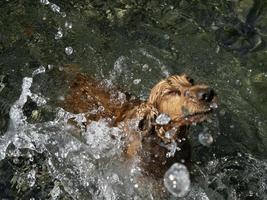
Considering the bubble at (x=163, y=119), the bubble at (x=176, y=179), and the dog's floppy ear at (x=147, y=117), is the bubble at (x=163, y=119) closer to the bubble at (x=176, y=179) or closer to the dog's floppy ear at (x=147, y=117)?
the dog's floppy ear at (x=147, y=117)

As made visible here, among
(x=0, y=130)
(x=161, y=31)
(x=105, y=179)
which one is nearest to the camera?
(x=105, y=179)

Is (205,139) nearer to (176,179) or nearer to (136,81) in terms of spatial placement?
(136,81)

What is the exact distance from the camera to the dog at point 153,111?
3.56 m

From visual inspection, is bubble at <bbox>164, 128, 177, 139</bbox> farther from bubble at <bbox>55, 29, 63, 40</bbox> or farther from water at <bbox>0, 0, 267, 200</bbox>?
bubble at <bbox>55, 29, 63, 40</bbox>

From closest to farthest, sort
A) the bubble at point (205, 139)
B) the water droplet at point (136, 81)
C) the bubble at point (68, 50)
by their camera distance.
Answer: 1. the bubble at point (205, 139)
2. the water droplet at point (136, 81)
3. the bubble at point (68, 50)

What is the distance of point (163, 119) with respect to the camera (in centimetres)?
372

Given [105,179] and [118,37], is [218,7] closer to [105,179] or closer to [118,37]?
[118,37]

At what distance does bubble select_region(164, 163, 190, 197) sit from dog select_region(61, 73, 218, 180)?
0.34 feet

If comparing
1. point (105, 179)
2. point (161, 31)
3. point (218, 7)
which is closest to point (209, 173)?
point (105, 179)

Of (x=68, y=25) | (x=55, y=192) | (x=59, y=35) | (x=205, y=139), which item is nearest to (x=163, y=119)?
(x=205, y=139)

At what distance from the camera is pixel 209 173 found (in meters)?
4.61

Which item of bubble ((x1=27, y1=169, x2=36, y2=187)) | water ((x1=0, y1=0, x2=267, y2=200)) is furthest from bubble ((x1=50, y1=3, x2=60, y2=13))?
bubble ((x1=27, y1=169, x2=36, y2=187))

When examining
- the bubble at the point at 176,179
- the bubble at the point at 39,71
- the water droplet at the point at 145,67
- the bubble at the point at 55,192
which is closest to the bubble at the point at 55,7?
the bubble at the point at 39,71

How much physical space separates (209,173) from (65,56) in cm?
199
